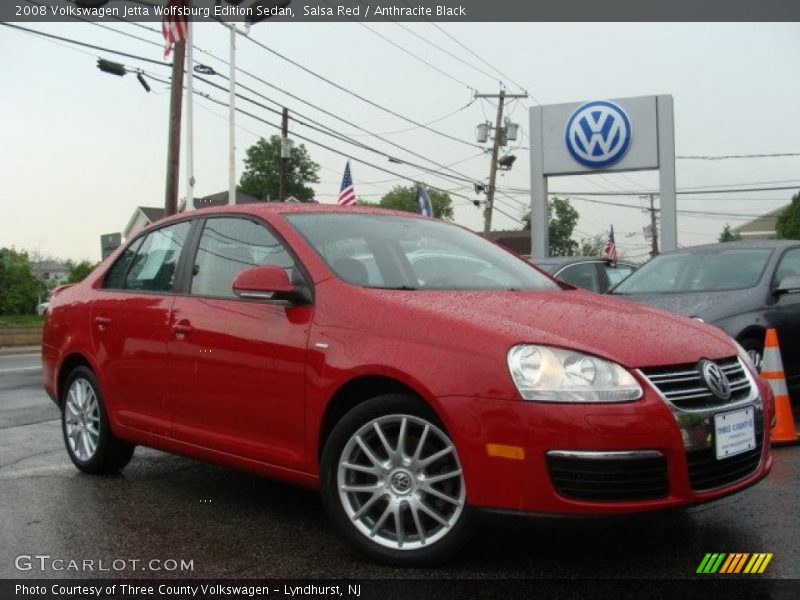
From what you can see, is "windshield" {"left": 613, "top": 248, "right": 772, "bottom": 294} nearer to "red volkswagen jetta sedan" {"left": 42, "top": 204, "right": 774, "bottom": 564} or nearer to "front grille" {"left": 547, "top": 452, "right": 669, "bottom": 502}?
"red volkswagen jetta sedan" {"left": 42, "top": 204, "right": 774, "bottom": 564}

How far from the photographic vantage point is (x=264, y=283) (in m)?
3.76

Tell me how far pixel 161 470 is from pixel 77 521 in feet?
4.01

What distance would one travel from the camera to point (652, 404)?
3.07 metres

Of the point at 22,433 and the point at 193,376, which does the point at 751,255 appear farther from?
the point at 22,433

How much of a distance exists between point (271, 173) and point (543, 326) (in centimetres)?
8494

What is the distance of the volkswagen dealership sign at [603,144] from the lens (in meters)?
15.4

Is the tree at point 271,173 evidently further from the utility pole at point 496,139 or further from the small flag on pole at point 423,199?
the small flag on pole at point 423,199

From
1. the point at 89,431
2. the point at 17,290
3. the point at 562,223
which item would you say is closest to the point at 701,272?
the point at 89,431

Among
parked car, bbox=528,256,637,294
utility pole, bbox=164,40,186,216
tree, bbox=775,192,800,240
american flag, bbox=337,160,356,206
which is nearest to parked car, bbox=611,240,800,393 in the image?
parked car, bbox=528,256,637,294

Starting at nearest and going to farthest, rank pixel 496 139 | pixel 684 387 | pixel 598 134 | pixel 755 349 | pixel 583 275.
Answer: pixel 684 387 < pixel 755 349 < pixel 583 275 < pixel 598 134 < pixel 496 139

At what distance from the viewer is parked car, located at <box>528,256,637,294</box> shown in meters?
10.7

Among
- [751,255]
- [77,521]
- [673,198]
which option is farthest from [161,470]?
[673,198]

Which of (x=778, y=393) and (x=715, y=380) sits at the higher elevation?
(x=715, y=380)

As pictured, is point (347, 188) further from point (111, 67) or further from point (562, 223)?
point (562, 223)
